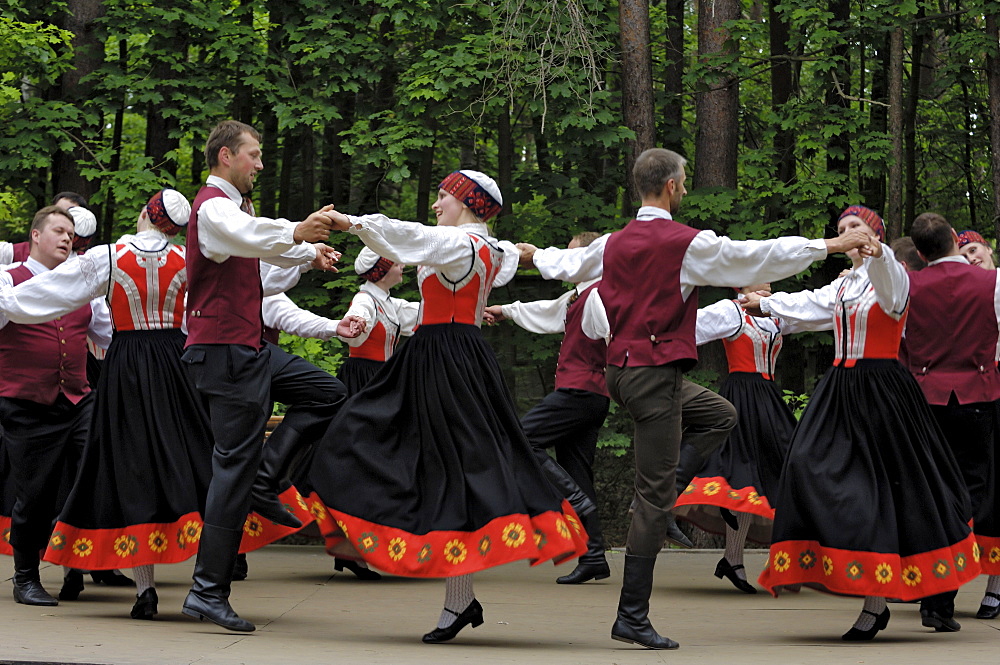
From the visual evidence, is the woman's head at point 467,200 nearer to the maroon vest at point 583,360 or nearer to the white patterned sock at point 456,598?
the white patterned sock at point 456,598

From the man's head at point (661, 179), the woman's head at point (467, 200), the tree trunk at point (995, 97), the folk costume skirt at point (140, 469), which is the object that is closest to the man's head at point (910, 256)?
the man's head at point (661, 179)

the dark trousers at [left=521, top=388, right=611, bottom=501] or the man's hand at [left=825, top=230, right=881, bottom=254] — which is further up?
the man's hand at [left=825, top=230, right=881, bottom=254]

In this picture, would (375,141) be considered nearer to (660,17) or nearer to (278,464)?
(660,17)

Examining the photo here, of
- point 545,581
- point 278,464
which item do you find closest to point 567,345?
point 545,581

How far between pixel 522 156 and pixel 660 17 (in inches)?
189

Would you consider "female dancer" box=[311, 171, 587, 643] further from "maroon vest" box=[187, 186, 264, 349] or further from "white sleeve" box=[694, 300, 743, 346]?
"white sleeve" box=[694, 300, 743, 346]

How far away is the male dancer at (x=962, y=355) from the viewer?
18.9ft

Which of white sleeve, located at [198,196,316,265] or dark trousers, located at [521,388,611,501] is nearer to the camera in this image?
white sleeve, located at [198,196,316,265]

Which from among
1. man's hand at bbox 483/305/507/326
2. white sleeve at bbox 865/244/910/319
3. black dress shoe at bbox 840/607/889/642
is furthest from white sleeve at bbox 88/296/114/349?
black dress shoe at bbox 840/607/889/642

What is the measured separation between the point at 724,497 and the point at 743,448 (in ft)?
1.05

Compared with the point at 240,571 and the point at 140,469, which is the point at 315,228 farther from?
the point at 240,571

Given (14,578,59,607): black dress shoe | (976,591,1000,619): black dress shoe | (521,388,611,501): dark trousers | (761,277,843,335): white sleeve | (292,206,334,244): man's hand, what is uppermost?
(292,206,334,244): man's hand

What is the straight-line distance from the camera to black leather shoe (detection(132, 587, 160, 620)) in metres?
5.15

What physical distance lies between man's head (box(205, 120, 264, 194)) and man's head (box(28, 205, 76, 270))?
109 centimetres
